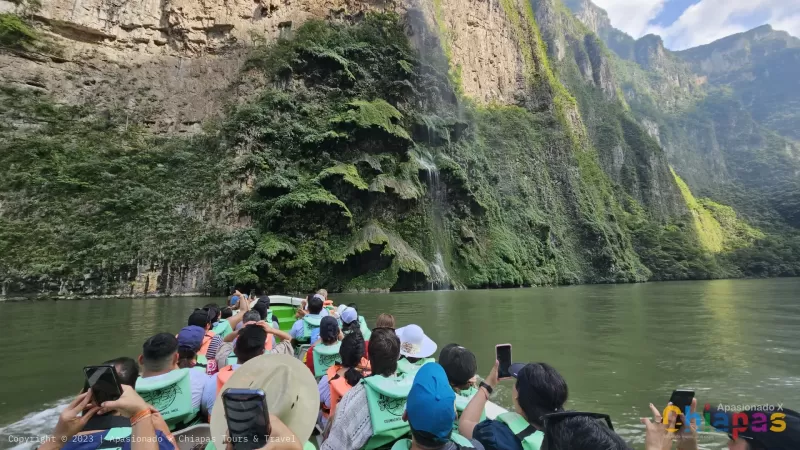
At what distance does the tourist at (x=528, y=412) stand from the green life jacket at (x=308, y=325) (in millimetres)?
4205

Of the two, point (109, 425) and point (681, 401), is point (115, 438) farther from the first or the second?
point (681, 401)

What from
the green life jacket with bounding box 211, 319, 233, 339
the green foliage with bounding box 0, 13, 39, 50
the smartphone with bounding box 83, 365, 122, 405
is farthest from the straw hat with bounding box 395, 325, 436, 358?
the green foliage with bounding box 0, 13, 39, 50

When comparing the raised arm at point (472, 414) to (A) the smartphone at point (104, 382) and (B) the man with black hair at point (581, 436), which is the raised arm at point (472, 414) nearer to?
(B) the man with black hair at point (581, 436)

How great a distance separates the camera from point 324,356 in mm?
4352

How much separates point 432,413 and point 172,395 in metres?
2.23

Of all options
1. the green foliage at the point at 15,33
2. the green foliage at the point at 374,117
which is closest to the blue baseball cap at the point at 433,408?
the green foliage at the point at 374,117

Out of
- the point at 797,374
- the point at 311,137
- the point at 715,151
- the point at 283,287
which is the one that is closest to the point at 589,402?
the point at 797,374

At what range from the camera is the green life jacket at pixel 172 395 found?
9.34ft

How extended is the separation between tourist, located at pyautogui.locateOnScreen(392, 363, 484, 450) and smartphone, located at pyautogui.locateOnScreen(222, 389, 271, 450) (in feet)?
1.98

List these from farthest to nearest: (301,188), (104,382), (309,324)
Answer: (301,188) → (309,324) → (104,382)

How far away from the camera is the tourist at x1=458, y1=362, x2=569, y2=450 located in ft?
6.43

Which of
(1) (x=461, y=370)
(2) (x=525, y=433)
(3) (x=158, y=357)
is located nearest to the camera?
(2) (x=525, y=433)

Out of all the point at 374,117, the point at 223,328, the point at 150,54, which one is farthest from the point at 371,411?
the point at 150,54

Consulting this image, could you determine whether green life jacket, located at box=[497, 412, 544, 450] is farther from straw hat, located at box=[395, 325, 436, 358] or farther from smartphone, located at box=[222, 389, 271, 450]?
straw hat, located at box=[395, 325, 436, 358]
